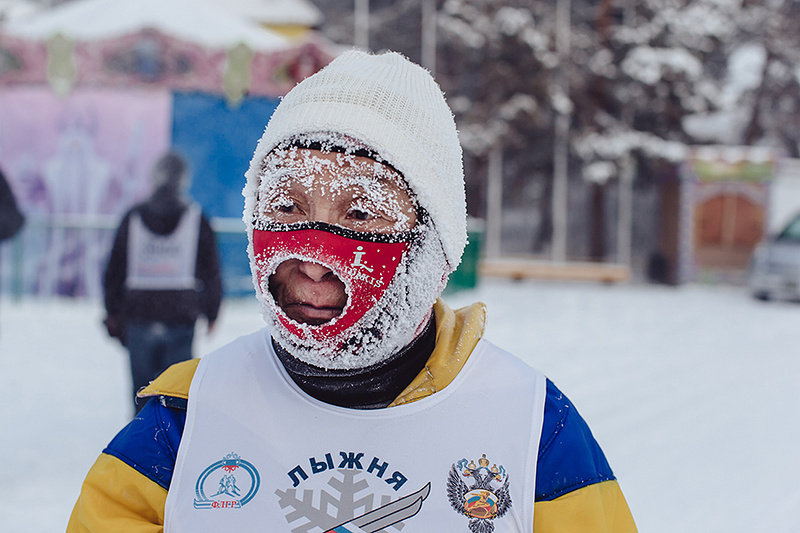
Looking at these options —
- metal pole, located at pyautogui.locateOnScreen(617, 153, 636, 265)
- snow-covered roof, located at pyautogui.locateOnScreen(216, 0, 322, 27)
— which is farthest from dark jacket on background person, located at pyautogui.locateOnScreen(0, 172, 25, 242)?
metal pole, located at pyautogui.locateOnScreen(617, 153, 636, 265)

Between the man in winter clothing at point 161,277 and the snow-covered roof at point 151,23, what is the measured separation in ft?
20.6

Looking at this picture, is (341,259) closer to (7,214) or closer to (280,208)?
(280,208)

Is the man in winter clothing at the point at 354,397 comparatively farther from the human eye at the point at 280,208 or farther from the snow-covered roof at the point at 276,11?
the snow-covered roof at the point at 276,11

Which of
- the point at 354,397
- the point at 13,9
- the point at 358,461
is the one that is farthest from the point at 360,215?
the point at 13,9

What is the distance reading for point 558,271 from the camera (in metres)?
15.0

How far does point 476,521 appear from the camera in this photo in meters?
1.17

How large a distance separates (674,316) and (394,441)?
10.1m

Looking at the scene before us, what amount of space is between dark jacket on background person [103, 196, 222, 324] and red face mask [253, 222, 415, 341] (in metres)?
2.83

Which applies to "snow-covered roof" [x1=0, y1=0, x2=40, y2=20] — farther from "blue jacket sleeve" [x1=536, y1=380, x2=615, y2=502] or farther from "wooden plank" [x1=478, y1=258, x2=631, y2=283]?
"blue jacket sleeve" [x1=536, y1=380, x2=615, y2=502]

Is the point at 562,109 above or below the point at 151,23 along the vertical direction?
below

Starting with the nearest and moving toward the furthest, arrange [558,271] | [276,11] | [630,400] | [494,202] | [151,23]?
[630,400]
[151,23]
[558,271]
[276,11]
[494,202]

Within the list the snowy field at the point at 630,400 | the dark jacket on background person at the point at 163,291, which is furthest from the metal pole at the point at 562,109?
the dark jacket on background person at the point at 163,291

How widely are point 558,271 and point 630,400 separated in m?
9.65

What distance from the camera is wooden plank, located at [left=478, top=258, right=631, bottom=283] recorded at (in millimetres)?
14844
